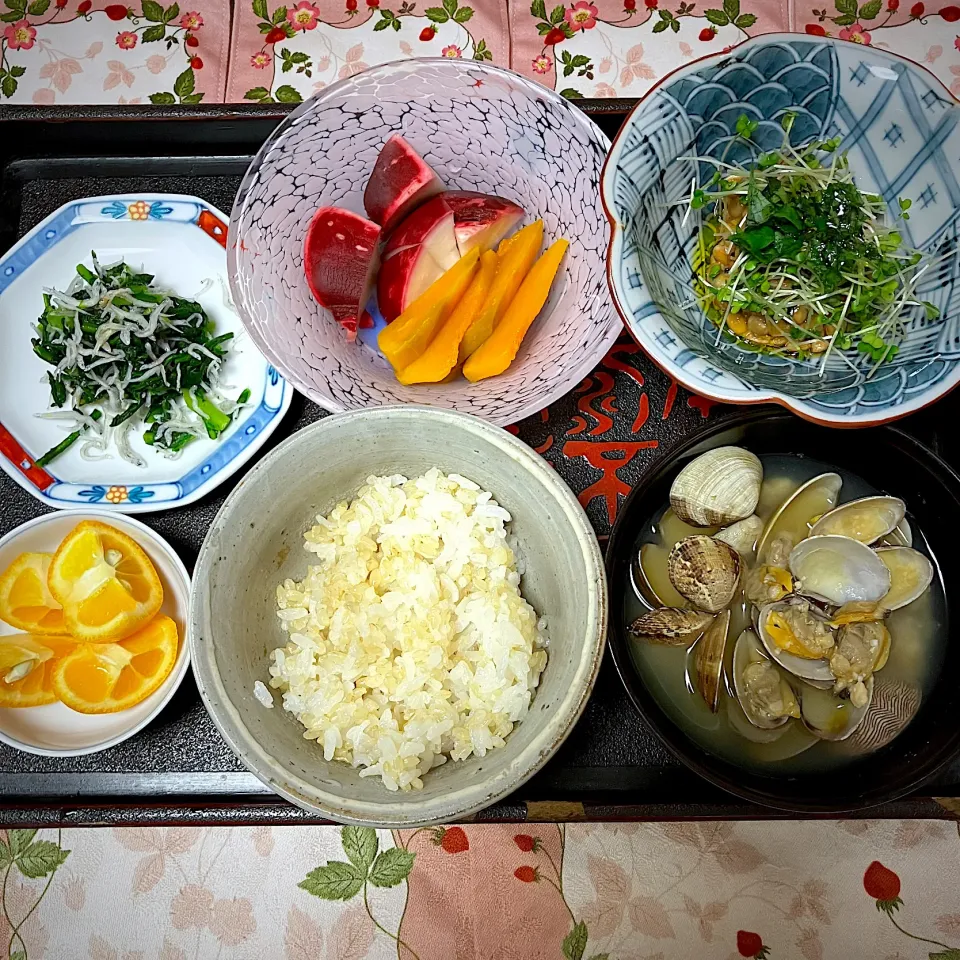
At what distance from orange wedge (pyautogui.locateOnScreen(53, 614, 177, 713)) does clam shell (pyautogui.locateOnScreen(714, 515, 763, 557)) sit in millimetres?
956

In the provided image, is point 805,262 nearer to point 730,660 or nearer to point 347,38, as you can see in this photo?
point 730,660

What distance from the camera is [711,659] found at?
1.22m

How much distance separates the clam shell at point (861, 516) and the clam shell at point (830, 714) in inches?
9.4

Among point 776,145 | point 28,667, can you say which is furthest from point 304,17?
point 28,667

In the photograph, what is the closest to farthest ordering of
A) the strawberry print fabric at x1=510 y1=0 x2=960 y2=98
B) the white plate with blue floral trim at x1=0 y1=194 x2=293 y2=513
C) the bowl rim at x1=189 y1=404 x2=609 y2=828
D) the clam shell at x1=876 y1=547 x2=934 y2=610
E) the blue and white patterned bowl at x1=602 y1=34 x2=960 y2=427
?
the bowl rim at x1=189 y1=404 x2=609 y2=828, the blue and white patterned bowl at x1=602 y1=34 x2=960 y2=427, the clam shell at x1=876 y1=547 x2=934 y2=610, the white plate with blue floral trim at x1=0 y1=194 x2=293 y2=513, the strawberry print fabric at x1=510 y1=0 x2=960 y2=98

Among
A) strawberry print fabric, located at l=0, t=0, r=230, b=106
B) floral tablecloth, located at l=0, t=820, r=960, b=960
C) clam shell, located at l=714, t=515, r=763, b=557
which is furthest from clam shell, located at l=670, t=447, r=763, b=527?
strawberry print fabric, located at l=0, t=0, r=230, b=106

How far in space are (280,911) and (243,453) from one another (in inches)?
36.3

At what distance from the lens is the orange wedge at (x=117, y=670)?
127 cm

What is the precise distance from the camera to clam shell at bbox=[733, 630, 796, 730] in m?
1.22

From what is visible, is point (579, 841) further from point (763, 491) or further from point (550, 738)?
point (763, 491)

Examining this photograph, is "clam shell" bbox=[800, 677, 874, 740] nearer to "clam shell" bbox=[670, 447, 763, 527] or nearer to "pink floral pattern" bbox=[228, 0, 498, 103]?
"clam shell" bbox=[670, 447, 763, 527]

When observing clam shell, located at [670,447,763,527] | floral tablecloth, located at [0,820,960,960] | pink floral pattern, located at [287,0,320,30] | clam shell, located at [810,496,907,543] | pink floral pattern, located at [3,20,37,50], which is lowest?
floral tablecloth, located at [0,820,960,960]

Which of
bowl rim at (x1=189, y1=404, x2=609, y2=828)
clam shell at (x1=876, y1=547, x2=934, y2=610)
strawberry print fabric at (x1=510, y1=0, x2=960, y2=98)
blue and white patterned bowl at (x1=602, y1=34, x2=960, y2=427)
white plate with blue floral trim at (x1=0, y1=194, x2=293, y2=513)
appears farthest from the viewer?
strawberry print fabric at (x1=510, y1=0, x2=960, y2=98)

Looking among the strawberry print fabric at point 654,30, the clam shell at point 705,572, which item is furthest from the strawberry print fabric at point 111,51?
the clam shell at point 705,572
